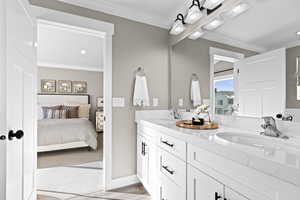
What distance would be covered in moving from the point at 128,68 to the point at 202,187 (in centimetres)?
171

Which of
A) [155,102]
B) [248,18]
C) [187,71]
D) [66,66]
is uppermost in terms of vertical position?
[66,66]

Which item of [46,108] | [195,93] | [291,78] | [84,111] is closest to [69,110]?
[84,111]

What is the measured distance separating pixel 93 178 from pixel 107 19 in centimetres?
228

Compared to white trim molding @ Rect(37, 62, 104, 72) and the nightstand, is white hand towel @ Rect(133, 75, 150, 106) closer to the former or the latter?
the nightstand

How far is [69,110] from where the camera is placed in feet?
16.9

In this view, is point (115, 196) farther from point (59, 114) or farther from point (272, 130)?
point (59, 114)

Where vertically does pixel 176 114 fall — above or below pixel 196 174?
above

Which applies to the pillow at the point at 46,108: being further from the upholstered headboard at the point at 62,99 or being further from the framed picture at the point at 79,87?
the framed picture at the point at 79,87

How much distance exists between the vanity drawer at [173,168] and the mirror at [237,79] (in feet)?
2.40

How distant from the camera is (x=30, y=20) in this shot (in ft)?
4.95

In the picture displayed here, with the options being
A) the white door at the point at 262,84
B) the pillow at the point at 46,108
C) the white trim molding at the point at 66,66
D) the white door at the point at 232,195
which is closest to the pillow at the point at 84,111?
the pillow at the point at 46,108

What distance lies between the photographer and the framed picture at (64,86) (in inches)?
221

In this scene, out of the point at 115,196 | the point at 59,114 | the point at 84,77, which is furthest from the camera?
the point at 84,77

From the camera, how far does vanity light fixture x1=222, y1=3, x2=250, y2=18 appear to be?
143 centimetres
